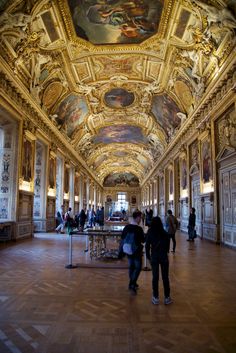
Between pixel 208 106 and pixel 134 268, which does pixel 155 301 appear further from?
pixel 208 106

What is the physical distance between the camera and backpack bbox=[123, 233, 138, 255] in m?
4.88

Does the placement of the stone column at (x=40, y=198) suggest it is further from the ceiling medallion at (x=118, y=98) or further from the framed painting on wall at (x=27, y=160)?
the ceiling medallion at (x=118, y=98)

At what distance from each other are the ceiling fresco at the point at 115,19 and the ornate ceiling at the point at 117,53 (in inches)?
1.5

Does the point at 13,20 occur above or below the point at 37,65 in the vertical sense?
below

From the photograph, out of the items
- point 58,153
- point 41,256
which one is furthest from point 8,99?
point 58,153

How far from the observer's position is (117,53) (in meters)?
13.5

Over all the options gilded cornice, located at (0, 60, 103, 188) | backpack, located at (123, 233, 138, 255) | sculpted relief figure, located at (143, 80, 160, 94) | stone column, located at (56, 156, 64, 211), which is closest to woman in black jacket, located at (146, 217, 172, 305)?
backpack, located at (123, 233, 138, 255)

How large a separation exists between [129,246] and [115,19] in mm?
9872

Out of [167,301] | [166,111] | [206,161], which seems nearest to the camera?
[167,301]

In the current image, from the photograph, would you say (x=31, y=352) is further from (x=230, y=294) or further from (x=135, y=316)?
(x=230, y=294)

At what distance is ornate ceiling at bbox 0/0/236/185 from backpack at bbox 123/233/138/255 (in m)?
8.17

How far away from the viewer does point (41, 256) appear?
329 inches

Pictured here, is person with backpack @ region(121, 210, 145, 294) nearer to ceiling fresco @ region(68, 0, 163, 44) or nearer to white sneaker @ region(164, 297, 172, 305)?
white sneaker @ region(164, 297, 172, 305)

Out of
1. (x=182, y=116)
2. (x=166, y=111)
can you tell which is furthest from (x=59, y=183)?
(x=182, y=116)
